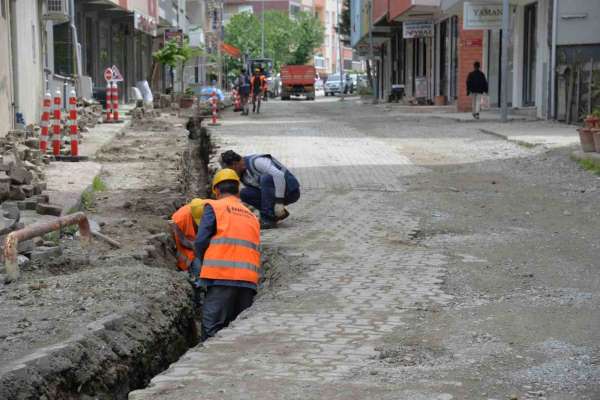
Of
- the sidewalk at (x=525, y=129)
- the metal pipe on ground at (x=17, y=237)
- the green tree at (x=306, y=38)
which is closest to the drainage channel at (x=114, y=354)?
the metal pipe on ground at (x=17, y=237)

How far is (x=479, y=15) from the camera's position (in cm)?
3009

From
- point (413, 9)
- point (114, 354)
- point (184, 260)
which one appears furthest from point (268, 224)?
point (413, 9)

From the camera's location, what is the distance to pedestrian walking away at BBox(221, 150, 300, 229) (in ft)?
32.5

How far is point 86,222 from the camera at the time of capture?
8984 mm

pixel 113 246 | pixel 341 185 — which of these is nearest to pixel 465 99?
pixel 341 185

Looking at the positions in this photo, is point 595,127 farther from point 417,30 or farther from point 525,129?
point 417,30

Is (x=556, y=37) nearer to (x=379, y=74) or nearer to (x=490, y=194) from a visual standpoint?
A: (x=490, y=194)

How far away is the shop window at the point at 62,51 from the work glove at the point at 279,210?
69.9ft

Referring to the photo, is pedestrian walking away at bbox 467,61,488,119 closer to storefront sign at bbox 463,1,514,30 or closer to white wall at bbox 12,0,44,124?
storefront sign at bbox 463,1,514,30

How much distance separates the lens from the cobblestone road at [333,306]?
483cm

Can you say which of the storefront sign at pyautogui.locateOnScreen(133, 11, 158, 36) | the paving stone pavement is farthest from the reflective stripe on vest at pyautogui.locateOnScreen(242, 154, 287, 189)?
the storefront sign at pyautogui.locateOnScreen(133, 11, 158, 36)

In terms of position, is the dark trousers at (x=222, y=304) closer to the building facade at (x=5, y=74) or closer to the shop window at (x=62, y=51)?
the building facade at (x=5, y=74)

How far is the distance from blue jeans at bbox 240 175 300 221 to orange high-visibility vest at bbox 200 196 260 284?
2796 mm

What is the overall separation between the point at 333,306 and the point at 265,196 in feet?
11.3
